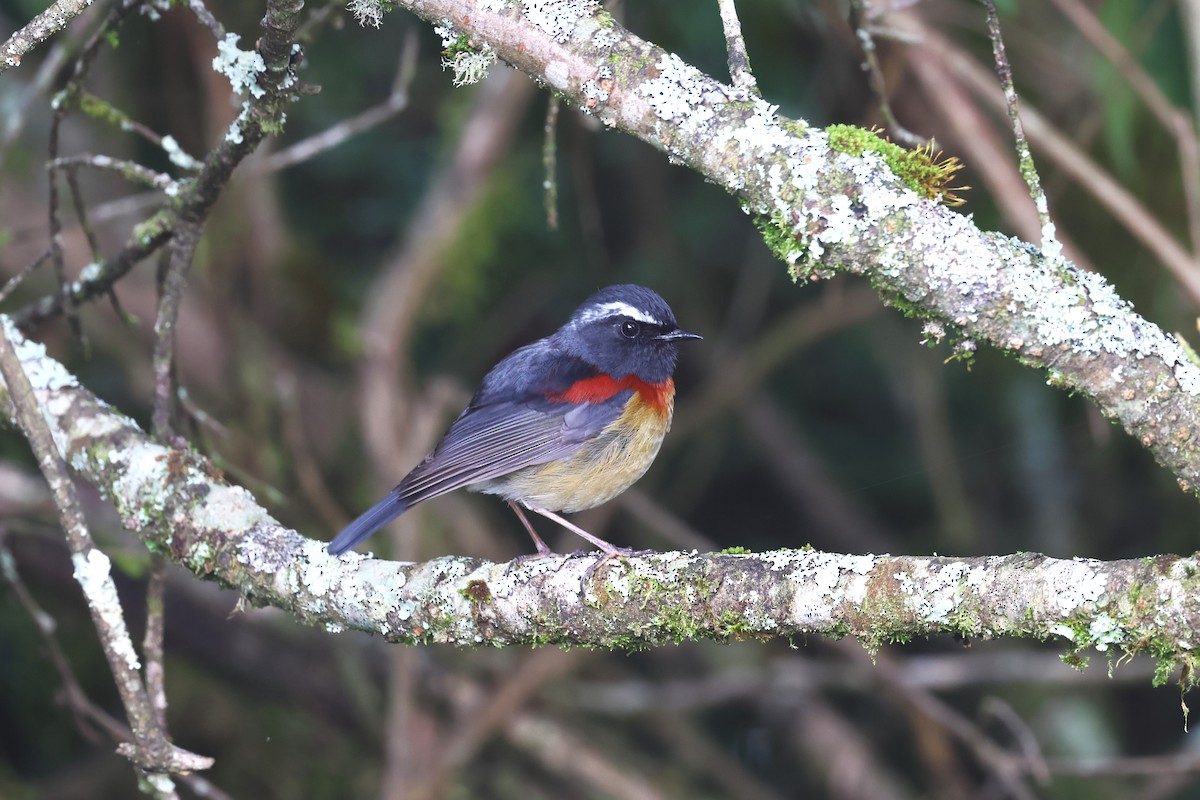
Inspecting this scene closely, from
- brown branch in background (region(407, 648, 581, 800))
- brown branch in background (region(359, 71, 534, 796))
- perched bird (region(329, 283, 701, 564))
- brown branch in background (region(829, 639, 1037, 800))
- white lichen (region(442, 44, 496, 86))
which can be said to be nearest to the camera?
white lichen (region(442, 44, 496, 86))

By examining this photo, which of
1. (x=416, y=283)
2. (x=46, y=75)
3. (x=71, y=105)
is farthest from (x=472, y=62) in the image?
(x=416, y=283)

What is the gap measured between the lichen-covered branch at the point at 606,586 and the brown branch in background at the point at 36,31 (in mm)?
1177

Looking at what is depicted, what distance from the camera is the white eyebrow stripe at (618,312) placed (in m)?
4.72

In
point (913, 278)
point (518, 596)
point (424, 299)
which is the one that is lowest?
point (518, 596)

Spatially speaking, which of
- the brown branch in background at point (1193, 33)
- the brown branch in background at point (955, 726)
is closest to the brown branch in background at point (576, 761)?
the brown branch in background at point (955, 726)

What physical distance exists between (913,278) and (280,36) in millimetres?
1409

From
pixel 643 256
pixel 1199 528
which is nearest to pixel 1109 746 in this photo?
pixel 1199 528

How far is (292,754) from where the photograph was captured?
22.5 ft

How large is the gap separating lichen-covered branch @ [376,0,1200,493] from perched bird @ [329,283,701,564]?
190 cm

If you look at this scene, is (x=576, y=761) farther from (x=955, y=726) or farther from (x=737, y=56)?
(x=737, y=56)

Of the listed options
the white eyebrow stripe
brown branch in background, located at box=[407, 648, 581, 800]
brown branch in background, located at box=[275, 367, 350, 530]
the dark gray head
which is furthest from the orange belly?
brown branch in background, located at box=[275, 367, 350, 530]

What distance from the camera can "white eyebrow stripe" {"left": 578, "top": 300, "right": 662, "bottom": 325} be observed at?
4.72 metres

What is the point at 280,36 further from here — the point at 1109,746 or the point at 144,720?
the point at 1109,746

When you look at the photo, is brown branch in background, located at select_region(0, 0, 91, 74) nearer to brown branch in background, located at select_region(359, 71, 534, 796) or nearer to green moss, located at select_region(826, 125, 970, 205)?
green moss, located at select_region(826, 125, 970, 205)
